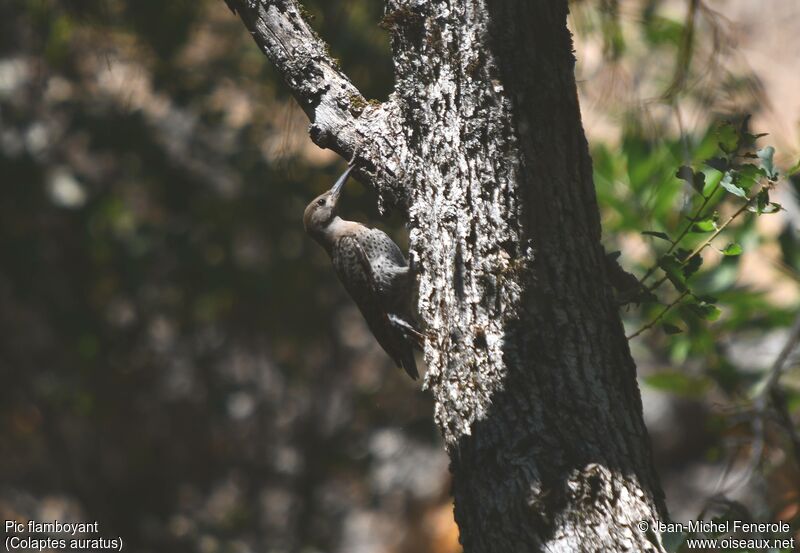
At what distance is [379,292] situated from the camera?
3699 mm

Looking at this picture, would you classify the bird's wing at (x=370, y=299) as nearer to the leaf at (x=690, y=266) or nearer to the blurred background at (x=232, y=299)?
the blurred background at (x=232, y=299)

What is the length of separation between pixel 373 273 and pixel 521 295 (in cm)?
179

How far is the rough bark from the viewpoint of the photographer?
6.36ft

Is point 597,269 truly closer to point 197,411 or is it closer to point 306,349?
point 306,349

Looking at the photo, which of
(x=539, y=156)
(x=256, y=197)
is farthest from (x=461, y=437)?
(x=256, y=197)

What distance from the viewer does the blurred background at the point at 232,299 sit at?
392 centimetres

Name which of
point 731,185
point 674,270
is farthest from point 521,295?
point 731,185

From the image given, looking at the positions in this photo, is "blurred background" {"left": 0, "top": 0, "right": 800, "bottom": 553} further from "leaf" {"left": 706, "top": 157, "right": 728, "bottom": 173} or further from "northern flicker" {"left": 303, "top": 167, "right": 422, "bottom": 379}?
"leaf" {"left": 706, "top": 157, "right": 728, "bottom": 173}

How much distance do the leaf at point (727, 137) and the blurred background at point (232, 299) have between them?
819mm

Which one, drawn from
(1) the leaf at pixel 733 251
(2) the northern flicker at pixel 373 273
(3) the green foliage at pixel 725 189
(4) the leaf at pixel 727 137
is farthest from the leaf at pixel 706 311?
(2) the northern flicker at pixel 373 273

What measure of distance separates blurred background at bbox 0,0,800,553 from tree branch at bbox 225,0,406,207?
72 cm

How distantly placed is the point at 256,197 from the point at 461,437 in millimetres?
3305

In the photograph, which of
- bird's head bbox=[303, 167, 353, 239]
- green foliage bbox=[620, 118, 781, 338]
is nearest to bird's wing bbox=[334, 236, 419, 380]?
bird's head bbox=[303, 167, 353, 239]

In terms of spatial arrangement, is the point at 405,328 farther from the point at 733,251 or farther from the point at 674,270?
the point at 733,251
